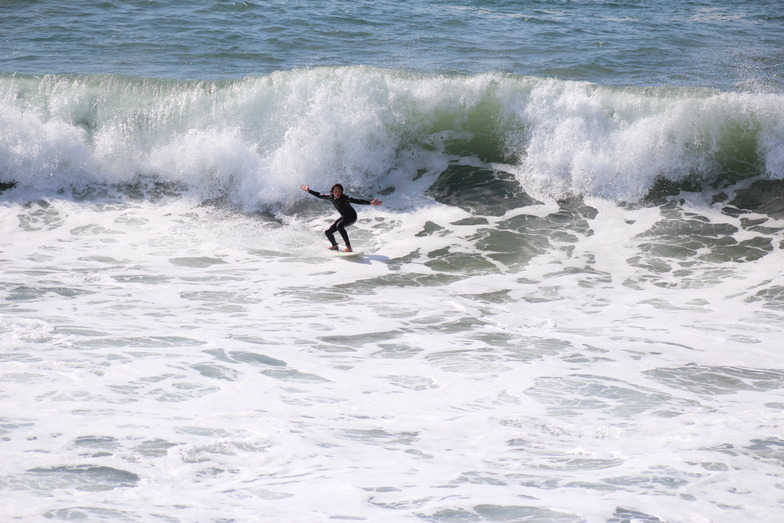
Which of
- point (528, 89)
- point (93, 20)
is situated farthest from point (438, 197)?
point (93, 20)

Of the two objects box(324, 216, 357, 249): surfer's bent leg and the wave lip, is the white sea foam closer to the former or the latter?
box(324, 216, 357, 249): surfer's bent leg

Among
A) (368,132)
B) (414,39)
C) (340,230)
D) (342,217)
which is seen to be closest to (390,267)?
(340,230)

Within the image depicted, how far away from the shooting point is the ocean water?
521 cm

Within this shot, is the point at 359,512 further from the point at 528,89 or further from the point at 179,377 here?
the point at 528,89

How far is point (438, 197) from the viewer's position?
44.0 ft

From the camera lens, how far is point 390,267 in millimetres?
10953

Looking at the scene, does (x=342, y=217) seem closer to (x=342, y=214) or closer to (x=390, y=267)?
(x=342, y=214)

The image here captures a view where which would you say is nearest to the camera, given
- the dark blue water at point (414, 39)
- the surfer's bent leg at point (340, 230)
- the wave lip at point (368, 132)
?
the surfer's bent leg at point (340, 230)

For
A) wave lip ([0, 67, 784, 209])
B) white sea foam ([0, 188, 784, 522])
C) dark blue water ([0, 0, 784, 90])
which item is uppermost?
dark blue water ([0, 0, 784, 90])

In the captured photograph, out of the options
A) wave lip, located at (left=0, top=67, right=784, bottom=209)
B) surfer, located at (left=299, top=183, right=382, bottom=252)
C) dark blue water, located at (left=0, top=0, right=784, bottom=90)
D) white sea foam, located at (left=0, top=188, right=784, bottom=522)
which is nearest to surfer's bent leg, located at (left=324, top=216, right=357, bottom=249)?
surfer, located at (left=299, top=183, right=382, bottom=252)

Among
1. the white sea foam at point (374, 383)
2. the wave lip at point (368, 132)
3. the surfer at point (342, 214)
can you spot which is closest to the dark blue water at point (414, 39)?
the wave lip at point (368, 132)

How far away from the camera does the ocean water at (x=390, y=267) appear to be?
5.21 m

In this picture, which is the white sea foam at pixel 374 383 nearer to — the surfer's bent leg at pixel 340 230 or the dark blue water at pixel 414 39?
the surfer's bent leg at pixel 340 230

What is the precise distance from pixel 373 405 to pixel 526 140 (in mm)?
8580
